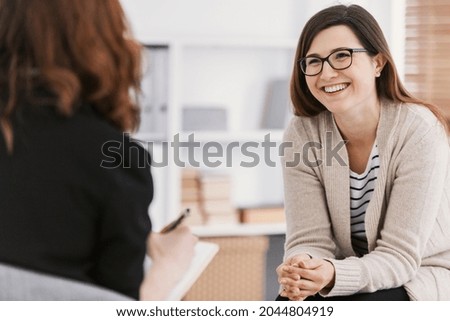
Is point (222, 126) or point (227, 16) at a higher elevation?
point (227, 16)

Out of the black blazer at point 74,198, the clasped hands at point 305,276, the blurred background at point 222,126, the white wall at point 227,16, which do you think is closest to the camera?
the black blazer at point 74,198

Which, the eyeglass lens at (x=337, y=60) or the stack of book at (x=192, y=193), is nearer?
the eyeglass lens at (x=337, y=60)

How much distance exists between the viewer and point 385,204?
1.20 m

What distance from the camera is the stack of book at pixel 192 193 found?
1.85 m

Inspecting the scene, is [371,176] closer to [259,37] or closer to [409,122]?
[409,122]

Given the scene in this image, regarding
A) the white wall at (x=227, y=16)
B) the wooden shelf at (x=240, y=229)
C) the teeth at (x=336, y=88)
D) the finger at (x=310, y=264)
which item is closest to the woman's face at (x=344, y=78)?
the teeth at (x=336, y=88)

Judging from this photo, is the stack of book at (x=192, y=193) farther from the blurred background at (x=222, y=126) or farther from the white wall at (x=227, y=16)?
the white wall at (x=227, y=16)

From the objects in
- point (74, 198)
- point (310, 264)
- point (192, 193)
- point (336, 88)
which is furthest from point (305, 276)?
point (192, 193)

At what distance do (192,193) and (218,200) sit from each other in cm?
8

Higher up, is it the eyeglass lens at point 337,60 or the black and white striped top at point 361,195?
the eyeglass lens at point 337,60

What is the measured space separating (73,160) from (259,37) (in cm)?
107

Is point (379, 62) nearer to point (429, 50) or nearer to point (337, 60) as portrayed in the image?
point (337, 60)

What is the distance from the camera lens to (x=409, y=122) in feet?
3.89

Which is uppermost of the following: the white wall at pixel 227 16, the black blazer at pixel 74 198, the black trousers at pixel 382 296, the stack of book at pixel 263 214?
the white wall at pixel 227 16
